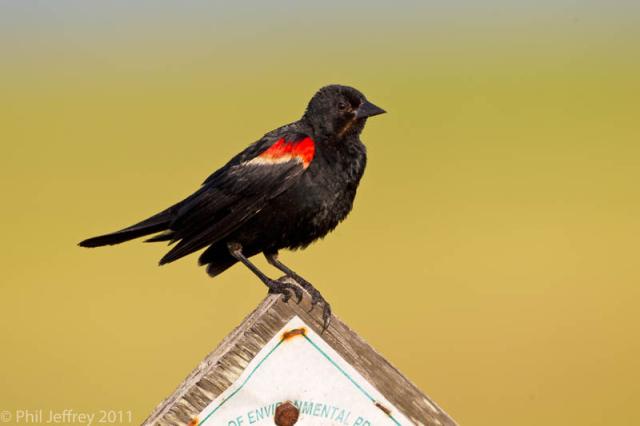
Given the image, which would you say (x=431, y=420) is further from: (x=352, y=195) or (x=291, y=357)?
(x=352, y=195)

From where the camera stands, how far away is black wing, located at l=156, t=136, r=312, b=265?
3336 mm

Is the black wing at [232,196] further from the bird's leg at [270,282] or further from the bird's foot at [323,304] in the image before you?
the bird's foot at [323,304]

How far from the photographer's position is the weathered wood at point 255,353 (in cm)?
218

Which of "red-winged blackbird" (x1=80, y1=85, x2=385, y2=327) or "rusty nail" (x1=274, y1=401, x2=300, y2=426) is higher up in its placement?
"red-winged blackbird" (x1=80, y1=85, x2=385, y2=327)

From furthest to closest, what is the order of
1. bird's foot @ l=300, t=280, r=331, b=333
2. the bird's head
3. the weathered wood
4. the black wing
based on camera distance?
the bird's head → the black wing → bird's foot @ l=300, t=280, r=331, b=333 → the weathered wood

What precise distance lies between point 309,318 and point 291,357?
0.11 metres

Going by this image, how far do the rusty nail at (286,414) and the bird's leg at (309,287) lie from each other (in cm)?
22

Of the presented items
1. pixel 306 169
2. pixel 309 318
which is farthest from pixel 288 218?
pixel 309 318

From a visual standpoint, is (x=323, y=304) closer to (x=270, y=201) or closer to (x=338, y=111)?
(x=270, y=201)

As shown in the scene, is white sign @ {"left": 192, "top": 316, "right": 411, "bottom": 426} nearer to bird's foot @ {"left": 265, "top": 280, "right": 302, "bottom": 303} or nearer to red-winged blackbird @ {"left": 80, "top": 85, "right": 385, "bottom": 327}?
bird's foot @ {"left": 265, "top": 280, "right": 302, "bottom": 303}

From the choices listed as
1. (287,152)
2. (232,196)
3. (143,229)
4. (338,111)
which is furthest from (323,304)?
(338,111)

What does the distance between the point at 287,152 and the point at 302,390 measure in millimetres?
1461

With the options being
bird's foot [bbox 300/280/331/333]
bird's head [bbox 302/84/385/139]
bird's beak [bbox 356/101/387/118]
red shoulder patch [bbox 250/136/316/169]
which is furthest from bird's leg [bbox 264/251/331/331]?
bird's beak [bbox 356/101/387/118]

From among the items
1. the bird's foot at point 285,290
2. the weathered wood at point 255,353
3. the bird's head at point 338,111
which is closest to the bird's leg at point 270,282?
the bird's foot at point 285,290
